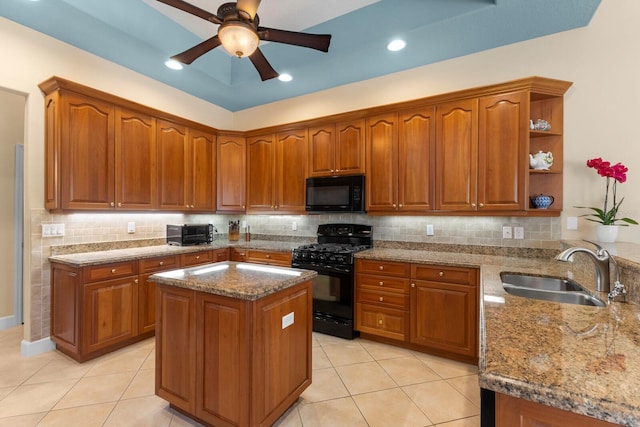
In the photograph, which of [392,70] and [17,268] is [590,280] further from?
[17,268]

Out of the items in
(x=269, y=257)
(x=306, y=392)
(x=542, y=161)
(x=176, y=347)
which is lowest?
(x=306, y=392)

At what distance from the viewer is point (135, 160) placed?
3244mm

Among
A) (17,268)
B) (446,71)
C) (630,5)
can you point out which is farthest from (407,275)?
(17,268)

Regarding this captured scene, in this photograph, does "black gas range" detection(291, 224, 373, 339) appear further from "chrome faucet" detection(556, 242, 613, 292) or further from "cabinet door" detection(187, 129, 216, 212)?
"chrome faucet" detection(556, 242, 613, 292)

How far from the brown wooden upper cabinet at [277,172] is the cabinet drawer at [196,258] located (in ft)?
3.09

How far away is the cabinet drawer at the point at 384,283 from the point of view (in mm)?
2854

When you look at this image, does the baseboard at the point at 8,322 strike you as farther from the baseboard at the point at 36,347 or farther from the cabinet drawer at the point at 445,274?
the cabinet drawer at the point at 445,274

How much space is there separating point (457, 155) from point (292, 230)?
2398mm

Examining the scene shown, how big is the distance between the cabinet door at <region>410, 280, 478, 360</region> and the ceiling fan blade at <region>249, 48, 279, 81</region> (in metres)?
2.35

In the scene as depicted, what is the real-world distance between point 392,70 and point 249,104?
2275 mm

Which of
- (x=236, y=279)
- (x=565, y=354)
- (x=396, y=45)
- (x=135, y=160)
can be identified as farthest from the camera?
(x=135, y=160)

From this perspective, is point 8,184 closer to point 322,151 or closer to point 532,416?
point 322,151

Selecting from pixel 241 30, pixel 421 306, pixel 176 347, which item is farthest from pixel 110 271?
pixel 421 306

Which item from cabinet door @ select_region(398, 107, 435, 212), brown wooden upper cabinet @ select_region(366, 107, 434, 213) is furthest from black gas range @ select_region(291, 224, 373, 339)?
cabinet door @ select_region(398, 107, 435, 212)
